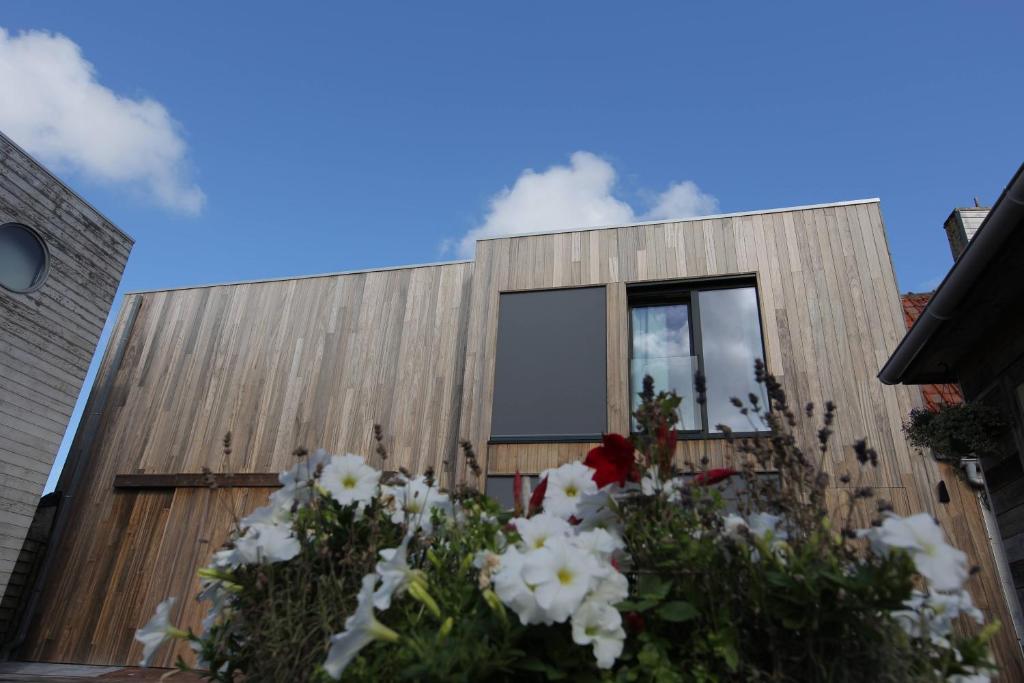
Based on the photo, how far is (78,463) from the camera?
7.07 meters

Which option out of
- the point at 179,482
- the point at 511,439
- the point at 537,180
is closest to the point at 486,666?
the point at 511,439

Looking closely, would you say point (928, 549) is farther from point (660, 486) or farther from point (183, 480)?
point (183, 480)

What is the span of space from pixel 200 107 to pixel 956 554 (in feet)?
31.6

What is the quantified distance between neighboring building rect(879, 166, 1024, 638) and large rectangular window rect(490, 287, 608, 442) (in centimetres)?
240

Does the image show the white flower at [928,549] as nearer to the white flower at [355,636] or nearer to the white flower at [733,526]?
the white flower at [733,526]

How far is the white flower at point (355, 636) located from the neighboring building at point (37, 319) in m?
6.64

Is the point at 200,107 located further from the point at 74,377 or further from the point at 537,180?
the point at 537,180

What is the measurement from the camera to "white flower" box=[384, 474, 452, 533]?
3.06 ft

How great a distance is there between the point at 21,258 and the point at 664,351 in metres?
6.20

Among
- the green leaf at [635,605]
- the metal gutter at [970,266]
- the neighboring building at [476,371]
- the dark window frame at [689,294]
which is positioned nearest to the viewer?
the green leaf at [635,605]

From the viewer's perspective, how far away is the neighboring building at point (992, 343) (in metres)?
2.40

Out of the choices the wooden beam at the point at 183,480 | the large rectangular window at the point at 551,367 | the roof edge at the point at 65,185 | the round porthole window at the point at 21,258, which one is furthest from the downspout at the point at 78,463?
the large rectangular window at the point at 551,367

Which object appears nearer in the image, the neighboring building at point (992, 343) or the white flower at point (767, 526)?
the white flower at point (767, 526)

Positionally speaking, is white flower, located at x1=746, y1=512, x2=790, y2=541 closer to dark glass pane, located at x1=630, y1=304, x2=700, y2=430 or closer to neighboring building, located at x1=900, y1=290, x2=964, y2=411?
neighboring building, located at x1=900, y1=290, x2=964, y2=411
